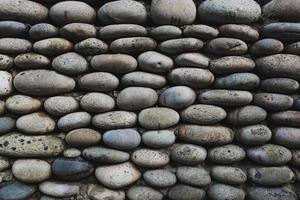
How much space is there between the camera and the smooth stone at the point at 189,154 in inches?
58.0

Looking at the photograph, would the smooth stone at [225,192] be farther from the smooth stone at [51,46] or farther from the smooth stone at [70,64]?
the smooth stone at [51,46]

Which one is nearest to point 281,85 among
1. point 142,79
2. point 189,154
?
point 189,154

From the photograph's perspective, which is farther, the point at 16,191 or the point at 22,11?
the point at 22,11

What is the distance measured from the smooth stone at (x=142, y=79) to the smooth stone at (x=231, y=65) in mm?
275

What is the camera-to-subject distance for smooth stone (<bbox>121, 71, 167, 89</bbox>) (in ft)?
5.00

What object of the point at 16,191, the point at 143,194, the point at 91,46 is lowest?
the point at 16,191

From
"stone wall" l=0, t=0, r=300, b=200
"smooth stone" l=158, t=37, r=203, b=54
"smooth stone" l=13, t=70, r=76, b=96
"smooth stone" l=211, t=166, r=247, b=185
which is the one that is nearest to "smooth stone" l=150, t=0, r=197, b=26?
"stone wall" l=0, t=0, r=300, b=200

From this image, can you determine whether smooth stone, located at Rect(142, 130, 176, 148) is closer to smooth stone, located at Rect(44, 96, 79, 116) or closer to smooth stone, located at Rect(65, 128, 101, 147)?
smooth stone, located at Rect(65, 128, 101, 147)

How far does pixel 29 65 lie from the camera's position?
1552mm

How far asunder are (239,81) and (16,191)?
3.93ft

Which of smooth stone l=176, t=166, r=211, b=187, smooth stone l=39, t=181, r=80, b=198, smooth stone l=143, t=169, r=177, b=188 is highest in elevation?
smooth stone l=176, t=166, r=211, b=187

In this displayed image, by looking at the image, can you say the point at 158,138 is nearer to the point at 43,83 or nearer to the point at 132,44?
the point at 132,44

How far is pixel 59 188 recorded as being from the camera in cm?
147

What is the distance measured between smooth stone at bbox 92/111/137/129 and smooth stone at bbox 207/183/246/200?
1.66ft
